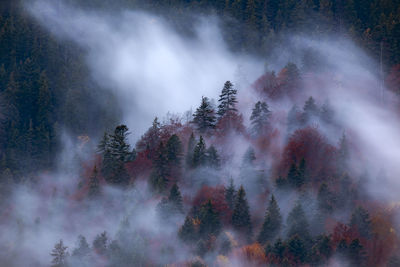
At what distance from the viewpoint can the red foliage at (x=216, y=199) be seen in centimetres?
5453

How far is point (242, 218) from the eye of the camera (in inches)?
2093

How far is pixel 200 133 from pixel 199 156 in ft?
19.5

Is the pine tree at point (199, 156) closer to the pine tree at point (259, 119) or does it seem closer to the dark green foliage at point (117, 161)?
the pine tree at point (259, 119)

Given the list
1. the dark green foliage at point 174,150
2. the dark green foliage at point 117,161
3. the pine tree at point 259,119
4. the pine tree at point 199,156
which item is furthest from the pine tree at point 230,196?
the dark green foliage at point 117,161

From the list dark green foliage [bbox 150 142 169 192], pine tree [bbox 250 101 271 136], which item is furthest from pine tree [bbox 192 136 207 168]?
pine tree [bbox 250 101 271 136]

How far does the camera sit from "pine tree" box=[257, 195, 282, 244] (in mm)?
51500

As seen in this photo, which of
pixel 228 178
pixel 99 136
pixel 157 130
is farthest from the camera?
pixel 99 136

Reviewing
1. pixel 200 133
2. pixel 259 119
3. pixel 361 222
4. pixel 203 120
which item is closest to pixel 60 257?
pixel 200 133

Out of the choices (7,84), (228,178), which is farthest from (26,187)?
(228,178)

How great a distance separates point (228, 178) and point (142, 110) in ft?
107

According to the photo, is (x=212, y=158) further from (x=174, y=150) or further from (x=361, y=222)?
(x=361, y=222)

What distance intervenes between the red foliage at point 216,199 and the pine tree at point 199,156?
3.03 m

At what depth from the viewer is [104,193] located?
2386 inches

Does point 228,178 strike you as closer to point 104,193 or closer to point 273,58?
point 104,193
